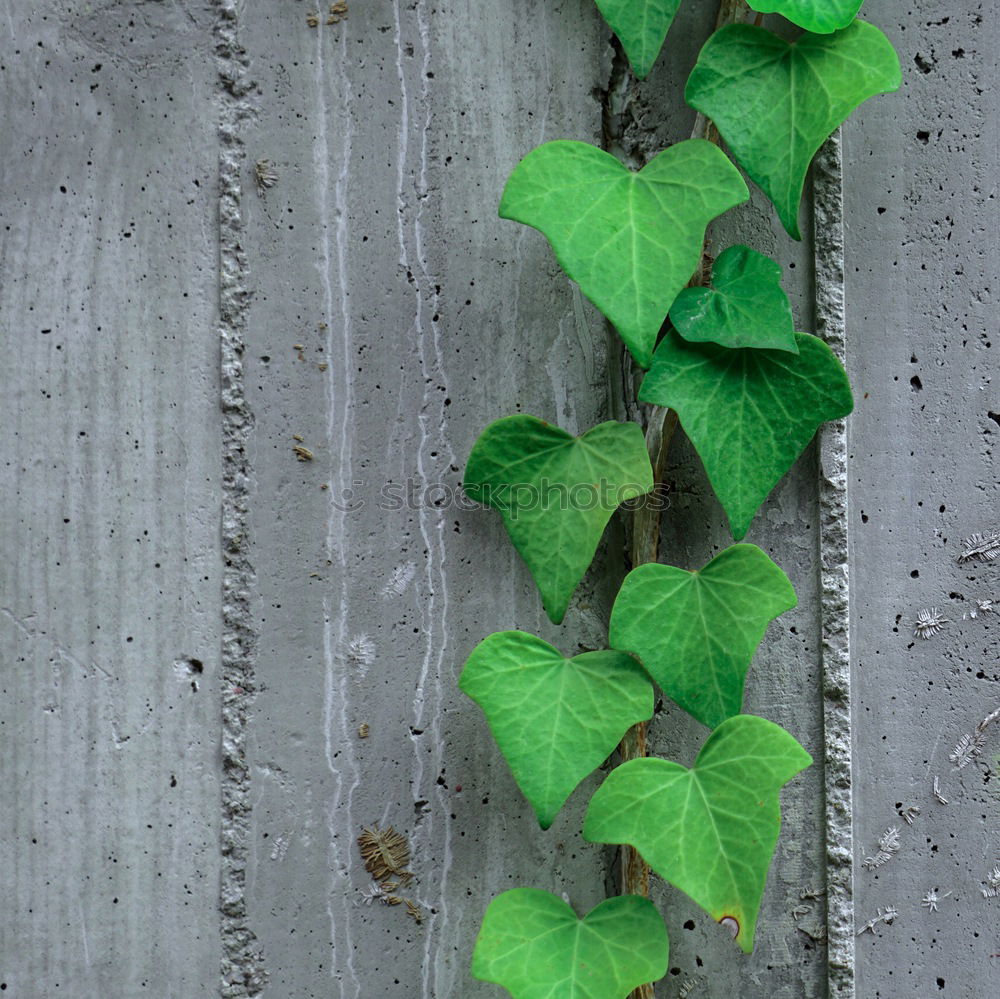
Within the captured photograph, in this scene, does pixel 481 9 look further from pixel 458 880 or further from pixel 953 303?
pixel 458 880

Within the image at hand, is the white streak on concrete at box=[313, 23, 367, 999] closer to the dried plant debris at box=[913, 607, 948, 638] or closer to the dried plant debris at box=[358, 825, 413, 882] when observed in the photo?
the dried plant debris at box=[358, 825, 413, 882]

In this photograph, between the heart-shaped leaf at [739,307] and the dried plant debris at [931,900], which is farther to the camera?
the dried plant debris at [931,900]

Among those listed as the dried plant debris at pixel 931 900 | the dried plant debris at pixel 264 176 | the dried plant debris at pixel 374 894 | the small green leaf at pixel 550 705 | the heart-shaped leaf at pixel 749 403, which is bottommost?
the dried plant debris at pixel 931 900

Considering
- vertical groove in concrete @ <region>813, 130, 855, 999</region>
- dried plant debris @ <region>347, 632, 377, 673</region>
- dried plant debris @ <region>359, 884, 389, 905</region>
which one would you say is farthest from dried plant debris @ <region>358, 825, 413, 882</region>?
vertical groove in concrete @ <region>813, 130, 855, 999</region>

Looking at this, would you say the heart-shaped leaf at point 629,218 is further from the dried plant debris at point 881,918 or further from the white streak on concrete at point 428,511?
the dried plant debris at point 881,918

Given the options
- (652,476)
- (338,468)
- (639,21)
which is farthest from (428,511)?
→ (639,21)

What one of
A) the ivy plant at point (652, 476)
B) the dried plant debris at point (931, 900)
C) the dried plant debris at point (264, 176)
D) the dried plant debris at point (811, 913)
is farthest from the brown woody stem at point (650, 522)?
the dried plant debris at point (264, 176)

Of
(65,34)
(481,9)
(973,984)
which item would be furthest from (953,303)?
(65,34)
